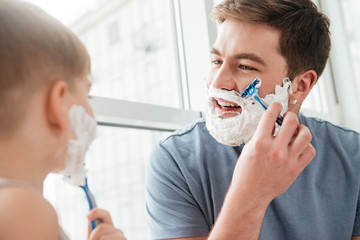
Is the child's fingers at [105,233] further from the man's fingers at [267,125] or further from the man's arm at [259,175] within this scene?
the man's fingers at [267,125]

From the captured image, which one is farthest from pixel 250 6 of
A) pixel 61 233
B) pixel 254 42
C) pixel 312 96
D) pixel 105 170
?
pixel 312 96

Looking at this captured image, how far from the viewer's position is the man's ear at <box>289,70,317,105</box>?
1.24 m

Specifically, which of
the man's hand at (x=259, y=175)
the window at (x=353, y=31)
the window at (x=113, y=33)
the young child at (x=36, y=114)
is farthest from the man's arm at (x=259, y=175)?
the window at (x=353, y=31)

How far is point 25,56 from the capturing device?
59cm

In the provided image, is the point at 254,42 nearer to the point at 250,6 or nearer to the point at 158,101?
the point at 250,6

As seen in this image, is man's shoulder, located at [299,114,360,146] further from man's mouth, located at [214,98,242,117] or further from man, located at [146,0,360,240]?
man's mouth, located at [214,98,242,117]

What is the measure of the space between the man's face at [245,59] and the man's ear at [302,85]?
0.09 meters

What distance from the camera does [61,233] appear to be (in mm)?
671

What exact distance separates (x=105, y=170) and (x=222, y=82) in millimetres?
518

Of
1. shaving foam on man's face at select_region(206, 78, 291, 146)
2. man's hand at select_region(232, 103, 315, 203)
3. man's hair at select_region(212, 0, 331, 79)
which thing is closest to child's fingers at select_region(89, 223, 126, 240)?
man's hand at select_region(232, 103, 315, 203)

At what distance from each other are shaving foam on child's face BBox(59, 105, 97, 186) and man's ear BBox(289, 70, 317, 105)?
0.74m

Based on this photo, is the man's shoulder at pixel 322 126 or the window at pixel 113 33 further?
the window at pixel 113 33

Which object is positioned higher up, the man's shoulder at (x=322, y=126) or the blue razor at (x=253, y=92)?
the blue razor at (x=253, y=92)

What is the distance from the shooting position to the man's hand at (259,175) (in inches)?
33.7
